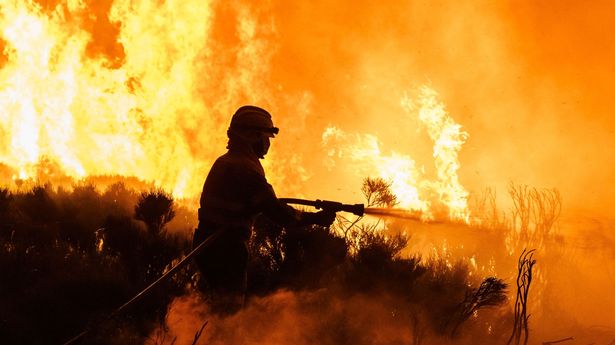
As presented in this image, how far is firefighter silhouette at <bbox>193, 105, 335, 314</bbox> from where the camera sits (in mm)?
3676

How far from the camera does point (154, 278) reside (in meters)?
4.64

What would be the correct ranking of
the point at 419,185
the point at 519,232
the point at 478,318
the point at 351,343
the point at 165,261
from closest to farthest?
the point at 351,343 < the point at 165,261 < the point at 478,318 < the point at 519,232 < the point at 419,185

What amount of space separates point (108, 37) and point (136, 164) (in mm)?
3852

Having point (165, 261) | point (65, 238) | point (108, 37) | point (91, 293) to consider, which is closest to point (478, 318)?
point (165, 261)

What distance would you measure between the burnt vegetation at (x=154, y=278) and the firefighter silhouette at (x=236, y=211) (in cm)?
63

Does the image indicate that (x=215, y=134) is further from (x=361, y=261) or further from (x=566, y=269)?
(x=566, y=269)

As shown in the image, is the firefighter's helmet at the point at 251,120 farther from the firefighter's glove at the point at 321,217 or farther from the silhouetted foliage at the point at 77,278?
the silhouetted foliage at the point at 77,278

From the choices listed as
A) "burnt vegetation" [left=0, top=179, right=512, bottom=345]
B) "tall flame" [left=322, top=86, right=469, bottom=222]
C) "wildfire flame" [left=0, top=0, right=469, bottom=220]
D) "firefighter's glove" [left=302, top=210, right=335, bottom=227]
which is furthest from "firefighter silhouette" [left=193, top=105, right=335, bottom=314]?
"wildfire flame" [left=0, top=0, right=469, bottom=220]

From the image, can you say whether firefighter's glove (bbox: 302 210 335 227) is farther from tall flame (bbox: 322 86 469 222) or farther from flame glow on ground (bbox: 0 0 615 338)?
flame glow on ground (bbox: 0 0 615 338)

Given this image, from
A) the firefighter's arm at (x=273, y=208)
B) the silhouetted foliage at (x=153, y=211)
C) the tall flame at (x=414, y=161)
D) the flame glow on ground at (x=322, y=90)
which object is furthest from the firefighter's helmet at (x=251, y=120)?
the flame glow on ground at (x=322, y=90)

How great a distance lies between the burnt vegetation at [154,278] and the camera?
3.74 m

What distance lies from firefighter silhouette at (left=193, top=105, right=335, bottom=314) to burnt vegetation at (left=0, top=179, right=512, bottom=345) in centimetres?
63

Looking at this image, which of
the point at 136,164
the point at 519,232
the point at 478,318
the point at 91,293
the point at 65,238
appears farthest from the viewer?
the point at 136,164

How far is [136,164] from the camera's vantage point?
40.1ft
